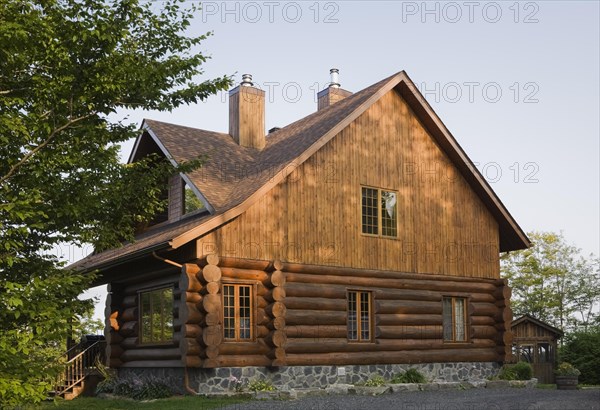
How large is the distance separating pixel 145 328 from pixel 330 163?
7281 millimetres

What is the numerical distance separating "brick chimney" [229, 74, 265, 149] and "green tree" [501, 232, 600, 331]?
99.9ft

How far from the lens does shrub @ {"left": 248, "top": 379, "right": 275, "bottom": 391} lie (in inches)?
757

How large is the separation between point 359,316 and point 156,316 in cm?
598

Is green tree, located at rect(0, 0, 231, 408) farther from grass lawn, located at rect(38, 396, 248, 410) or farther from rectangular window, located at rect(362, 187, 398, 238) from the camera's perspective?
rectangular window, located at rect(362, 187, 398, 238)

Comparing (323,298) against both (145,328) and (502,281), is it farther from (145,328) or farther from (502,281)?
(502,281)

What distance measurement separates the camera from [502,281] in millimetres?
26312

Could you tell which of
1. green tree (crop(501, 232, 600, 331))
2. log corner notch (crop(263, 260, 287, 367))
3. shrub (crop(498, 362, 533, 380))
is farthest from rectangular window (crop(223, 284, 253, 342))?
green tree (crop(501, 232, 600, 331))

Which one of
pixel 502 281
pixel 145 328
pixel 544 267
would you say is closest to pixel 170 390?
pixel 145 328

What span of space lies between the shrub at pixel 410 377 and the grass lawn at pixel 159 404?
6187 mm

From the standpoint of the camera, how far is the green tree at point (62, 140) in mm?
13555

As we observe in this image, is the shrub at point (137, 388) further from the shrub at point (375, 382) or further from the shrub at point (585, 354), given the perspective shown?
the shrub at point (585, 354)

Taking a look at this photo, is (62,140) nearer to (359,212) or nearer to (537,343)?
(359,212)

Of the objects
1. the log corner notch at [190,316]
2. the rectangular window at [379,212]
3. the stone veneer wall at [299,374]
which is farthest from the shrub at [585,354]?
the log corner notch at [190,316]

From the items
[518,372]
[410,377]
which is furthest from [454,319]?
[410,377]
